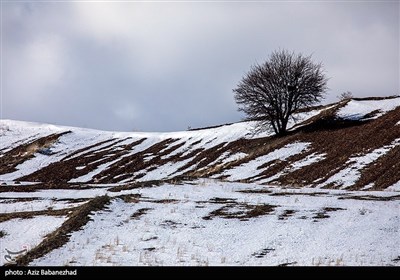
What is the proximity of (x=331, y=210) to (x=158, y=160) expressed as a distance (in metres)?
43.4

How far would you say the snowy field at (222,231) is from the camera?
13.0 m

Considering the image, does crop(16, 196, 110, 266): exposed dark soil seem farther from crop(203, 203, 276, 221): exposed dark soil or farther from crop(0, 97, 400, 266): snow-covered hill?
crop(203, 203, 276, 221): exposed dark soil

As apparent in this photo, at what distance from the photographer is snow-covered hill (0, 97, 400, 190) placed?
3681 cm

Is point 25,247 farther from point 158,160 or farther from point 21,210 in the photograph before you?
point 158,160

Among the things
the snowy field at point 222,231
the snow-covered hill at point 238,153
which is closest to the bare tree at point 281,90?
the snow-covered hill at point 238,153

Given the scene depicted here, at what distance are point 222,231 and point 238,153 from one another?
37045 mm

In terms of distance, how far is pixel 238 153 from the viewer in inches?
2087

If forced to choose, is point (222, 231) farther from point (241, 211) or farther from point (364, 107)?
point (364, 107)

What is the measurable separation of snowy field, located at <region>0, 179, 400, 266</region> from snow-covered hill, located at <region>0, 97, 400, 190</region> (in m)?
11.0

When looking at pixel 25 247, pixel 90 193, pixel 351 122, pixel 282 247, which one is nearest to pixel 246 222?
pixel 282 247

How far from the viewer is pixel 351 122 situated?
52438 millimetres

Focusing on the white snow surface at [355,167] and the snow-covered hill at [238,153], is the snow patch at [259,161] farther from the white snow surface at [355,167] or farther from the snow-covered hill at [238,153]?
the white snow surface at [355,167]

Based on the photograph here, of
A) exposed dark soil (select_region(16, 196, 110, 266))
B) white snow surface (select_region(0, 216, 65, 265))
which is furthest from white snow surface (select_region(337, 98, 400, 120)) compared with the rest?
white snow surface (select_region(0, 216, 65, 265))
